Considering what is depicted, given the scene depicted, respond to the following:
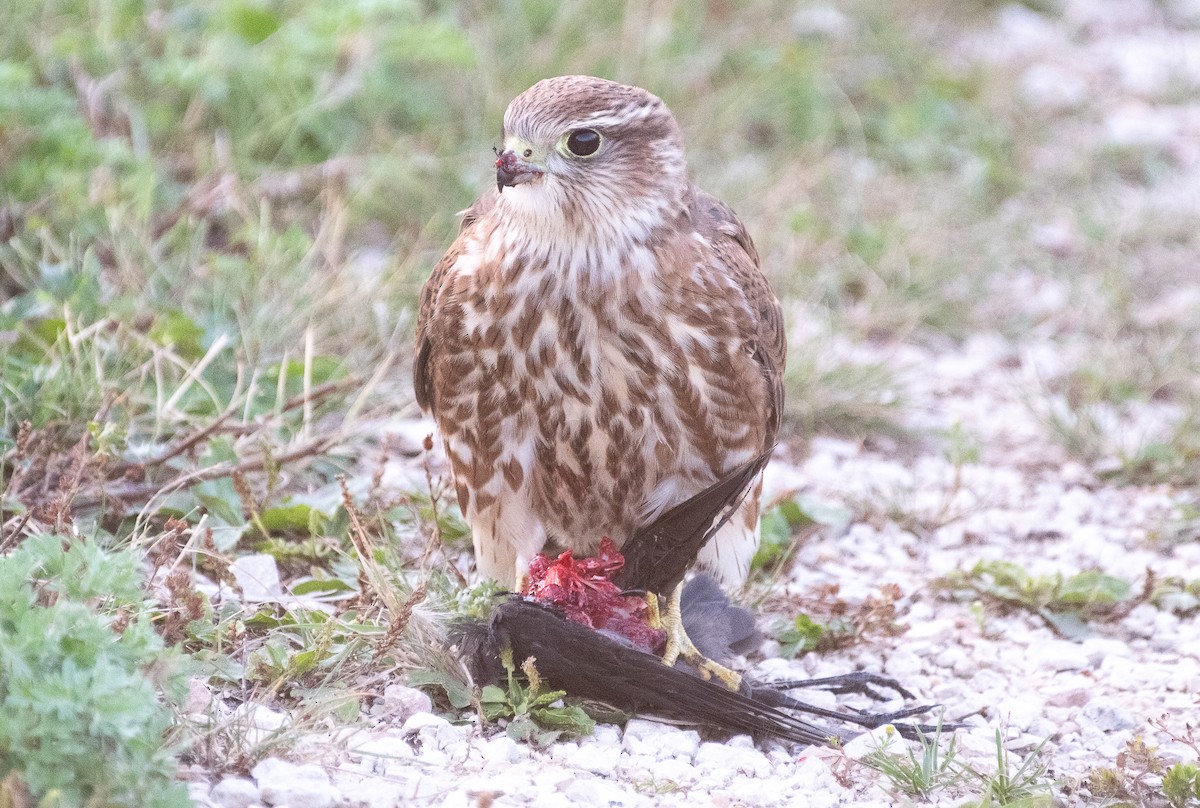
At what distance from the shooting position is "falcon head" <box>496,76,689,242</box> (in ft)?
9.60

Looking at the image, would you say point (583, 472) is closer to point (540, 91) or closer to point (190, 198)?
point (540, 91)

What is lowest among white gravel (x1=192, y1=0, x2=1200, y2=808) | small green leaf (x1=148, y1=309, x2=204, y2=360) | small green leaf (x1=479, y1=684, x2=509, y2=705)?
white gravel (x1=192, y1=0, x2=1200, y2=808)

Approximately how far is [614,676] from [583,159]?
0.99 metres

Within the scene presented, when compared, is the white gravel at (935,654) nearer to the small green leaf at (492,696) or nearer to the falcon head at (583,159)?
the small green leaf at (492,696)

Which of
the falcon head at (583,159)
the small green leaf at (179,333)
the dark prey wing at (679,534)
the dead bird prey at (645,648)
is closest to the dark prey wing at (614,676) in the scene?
the dead bird prey at (645,648)

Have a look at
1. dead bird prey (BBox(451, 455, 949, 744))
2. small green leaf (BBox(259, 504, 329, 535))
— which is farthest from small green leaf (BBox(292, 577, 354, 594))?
dead bird prey (BBox(451, 455, 949, 744))

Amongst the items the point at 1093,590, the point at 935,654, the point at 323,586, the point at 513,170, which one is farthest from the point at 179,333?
the point at 1093,590

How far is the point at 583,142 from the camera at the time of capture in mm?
2965

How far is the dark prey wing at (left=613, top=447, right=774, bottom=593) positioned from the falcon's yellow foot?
0.05 m

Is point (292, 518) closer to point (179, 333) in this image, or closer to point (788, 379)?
point (179, 333)

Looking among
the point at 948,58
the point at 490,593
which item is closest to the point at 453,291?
the point at 490,593

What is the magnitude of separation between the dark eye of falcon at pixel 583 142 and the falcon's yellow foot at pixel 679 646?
92 centimetres

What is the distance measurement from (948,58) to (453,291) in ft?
15.4

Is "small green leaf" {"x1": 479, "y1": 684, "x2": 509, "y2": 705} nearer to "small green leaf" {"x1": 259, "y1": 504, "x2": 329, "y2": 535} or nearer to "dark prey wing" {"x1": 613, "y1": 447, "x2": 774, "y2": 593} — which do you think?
"dark prey wing" {"x1": 613, "y1": 447, "x2": 774, "y2": 593}
